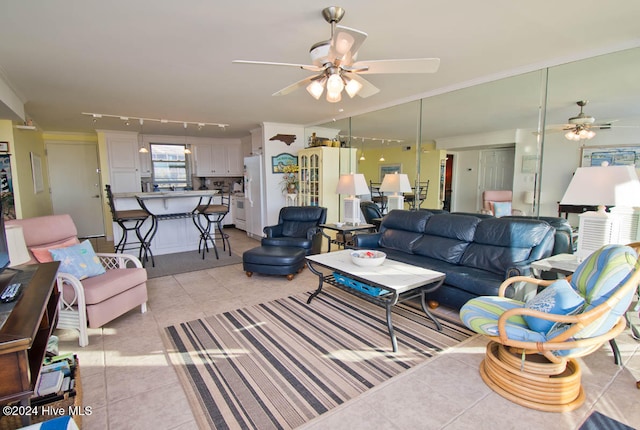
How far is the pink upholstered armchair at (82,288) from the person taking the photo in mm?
2533

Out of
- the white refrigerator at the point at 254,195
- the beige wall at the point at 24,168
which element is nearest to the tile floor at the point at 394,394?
the beige wall at the point at 24,168

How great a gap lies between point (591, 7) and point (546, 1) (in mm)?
364

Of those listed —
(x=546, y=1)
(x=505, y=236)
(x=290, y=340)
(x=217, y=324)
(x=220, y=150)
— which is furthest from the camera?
(x=220, y=150)

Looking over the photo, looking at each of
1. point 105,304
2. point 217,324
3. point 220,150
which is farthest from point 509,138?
point 220,150

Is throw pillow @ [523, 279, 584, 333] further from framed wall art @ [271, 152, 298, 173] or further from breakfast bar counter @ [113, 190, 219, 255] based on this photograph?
framed wall art @ [271, 152, 298, 173]

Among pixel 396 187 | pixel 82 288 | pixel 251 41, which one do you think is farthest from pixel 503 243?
pixel 82 288

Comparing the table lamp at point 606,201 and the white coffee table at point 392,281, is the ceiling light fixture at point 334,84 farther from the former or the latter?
the table lamp at point 606,201

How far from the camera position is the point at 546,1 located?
201 centimetres

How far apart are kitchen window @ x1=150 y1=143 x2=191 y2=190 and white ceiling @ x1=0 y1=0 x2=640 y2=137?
11.2ft

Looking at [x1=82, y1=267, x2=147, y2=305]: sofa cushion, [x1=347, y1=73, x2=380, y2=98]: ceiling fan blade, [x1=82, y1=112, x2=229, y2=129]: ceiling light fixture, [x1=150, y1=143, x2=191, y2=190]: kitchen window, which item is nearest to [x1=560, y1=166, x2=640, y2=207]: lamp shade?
[x1=347, y1=73, x2=380, y2=98]: ceiling fan blade

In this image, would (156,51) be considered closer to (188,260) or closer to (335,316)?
(335,316)

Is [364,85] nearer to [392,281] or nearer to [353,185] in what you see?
[392,281]

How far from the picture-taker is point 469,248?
3.35 metres

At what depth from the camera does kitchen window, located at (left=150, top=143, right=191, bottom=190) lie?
7532 mm
